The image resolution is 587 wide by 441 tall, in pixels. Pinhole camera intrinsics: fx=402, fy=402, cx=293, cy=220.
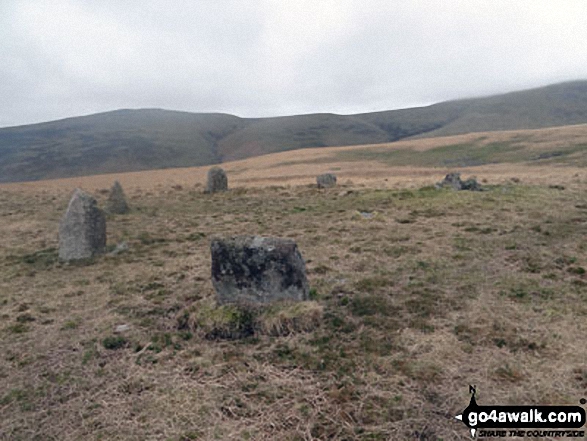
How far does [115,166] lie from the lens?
162 metres

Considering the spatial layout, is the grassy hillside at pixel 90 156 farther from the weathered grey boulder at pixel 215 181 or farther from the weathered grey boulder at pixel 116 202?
the weathered grey boulder at pixel 116 202

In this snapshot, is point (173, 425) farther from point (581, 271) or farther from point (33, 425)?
point (581, 271)

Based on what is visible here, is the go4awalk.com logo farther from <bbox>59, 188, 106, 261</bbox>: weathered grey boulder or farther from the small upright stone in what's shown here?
the small upright stone

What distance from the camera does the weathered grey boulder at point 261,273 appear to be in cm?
805

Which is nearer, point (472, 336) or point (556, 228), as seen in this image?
point (472, 336)

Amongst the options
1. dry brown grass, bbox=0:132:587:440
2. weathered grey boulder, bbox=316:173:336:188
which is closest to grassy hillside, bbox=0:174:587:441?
dry brown grass, bbox=0:132:587:440

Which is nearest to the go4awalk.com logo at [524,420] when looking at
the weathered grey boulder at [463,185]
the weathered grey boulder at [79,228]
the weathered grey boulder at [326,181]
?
the weathered grey boulder at [79,228]

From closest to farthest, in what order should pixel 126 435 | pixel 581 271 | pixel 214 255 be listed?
pixel 126 435 → pixel 214 255 → pixel 581 271

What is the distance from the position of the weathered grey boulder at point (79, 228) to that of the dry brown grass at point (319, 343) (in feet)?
2.08

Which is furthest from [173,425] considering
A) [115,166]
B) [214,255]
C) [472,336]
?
[115,166]

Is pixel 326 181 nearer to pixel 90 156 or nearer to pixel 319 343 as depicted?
pixel 319 343

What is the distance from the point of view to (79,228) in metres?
13.0

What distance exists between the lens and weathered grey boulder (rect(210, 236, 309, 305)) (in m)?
8.05

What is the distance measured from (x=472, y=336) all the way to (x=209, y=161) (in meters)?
177
